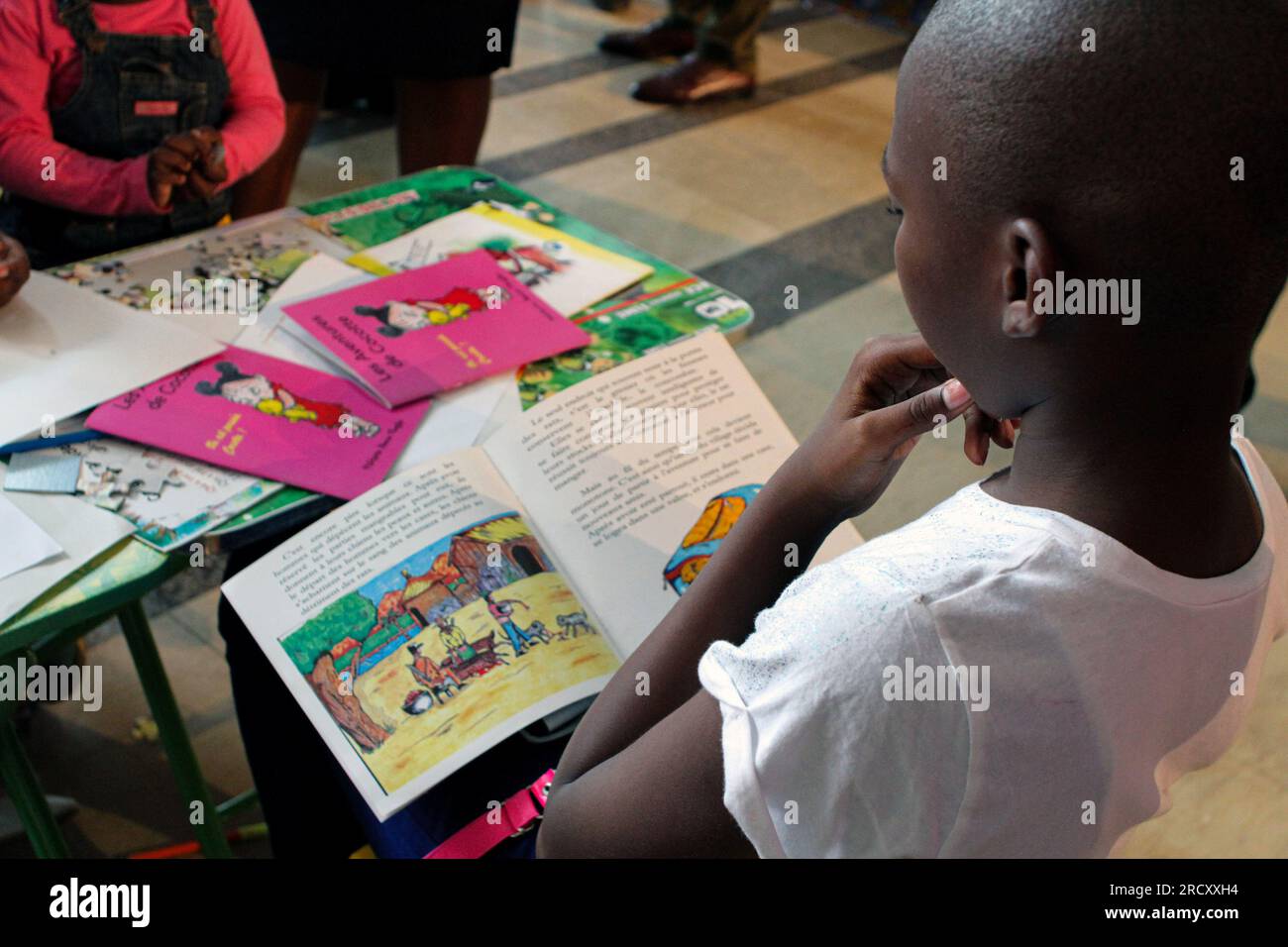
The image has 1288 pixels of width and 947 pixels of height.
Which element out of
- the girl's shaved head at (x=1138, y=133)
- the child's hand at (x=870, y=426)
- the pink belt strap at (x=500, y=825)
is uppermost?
the girl's shaved head at (x=1138, y=133)

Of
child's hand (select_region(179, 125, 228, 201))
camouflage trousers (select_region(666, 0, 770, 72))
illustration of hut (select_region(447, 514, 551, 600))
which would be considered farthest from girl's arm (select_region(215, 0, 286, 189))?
camouflage trousers (select_region(666, 0, 770, 72))

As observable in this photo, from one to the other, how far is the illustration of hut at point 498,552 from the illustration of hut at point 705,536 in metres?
0.11

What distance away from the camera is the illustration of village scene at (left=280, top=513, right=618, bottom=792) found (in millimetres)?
871

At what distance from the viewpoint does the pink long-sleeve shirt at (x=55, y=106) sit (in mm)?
1429

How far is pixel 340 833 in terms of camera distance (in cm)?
120

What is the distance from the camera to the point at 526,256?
1.32 m

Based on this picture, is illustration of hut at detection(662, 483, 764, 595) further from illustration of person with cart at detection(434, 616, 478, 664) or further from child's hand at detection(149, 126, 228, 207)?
child's hand at detection(149, 126, 228, 207)

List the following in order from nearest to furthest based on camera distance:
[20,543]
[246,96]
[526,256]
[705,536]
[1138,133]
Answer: [1138,133] → [20,543] → [705,536] → [526,256] → [246,96]

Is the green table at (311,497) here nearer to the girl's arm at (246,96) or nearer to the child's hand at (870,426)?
the girl's arm at (246,96)

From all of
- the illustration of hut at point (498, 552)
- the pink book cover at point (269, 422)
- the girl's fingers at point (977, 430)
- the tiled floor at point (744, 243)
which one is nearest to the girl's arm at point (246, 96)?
the pink book cover at point (269, 422)

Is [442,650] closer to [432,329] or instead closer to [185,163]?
[432,329]

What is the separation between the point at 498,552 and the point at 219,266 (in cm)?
52

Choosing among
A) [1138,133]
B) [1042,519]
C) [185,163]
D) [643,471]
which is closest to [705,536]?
[643,471]

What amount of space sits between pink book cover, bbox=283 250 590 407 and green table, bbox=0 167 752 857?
35 mm
